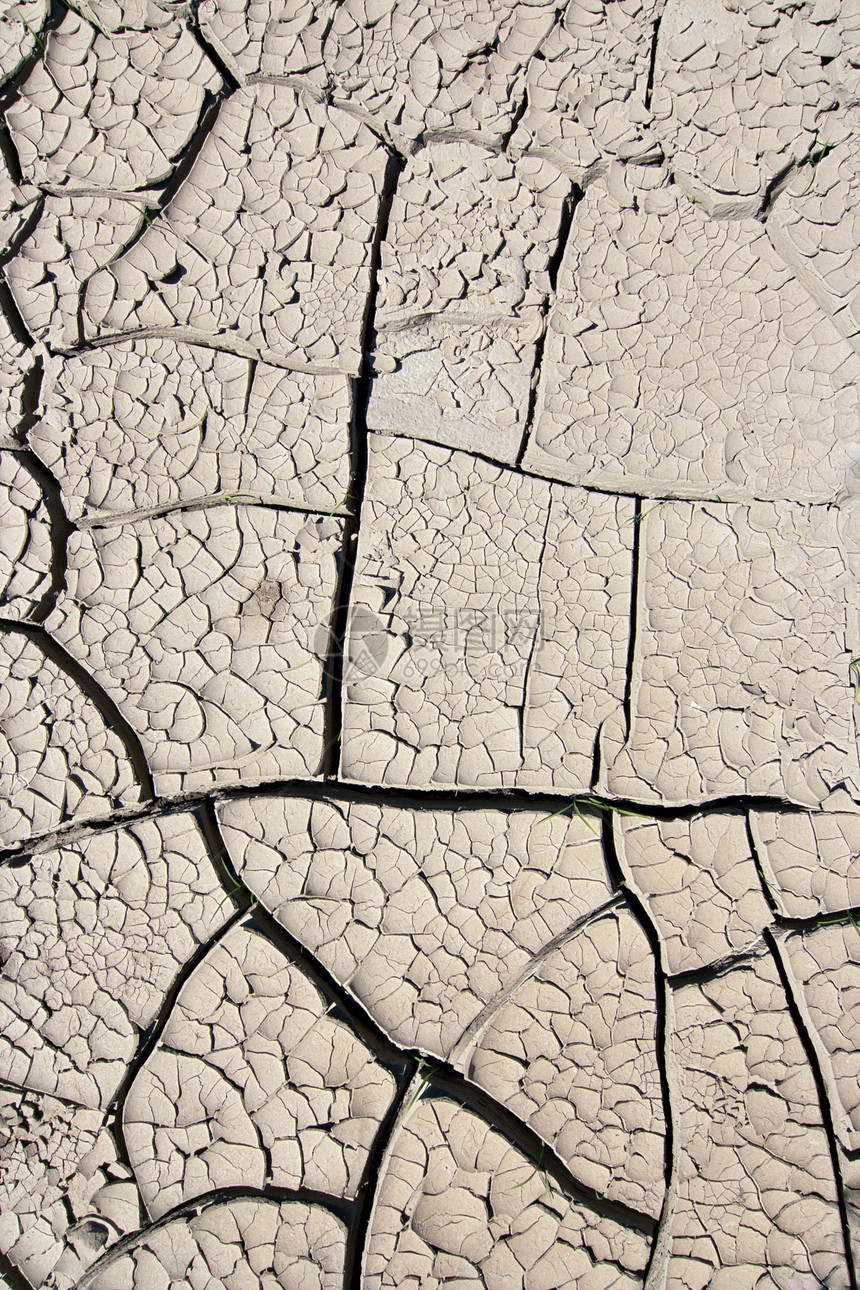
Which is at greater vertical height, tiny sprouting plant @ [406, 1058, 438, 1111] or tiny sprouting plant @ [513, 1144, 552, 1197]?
tiny sprouting plant @ [406, 1058, 438, 1111]

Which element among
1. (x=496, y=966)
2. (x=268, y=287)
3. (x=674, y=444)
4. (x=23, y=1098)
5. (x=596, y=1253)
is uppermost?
(x=674, y=444)

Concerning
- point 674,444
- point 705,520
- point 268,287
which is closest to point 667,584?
point 705,520

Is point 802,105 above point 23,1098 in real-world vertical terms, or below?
above

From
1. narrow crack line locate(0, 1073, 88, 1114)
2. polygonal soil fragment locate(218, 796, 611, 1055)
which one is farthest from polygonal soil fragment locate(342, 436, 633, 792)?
narrow crack line locate(0, 1073, 88, 1114)

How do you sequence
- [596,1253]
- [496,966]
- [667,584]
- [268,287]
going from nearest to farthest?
[596,1253] → [496,966] → [667,584] → [268,287]

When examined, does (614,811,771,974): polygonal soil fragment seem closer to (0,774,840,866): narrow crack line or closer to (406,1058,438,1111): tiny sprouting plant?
(0,774,840,866): narrow crack line

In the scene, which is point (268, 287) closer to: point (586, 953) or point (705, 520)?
point (705, 520)
